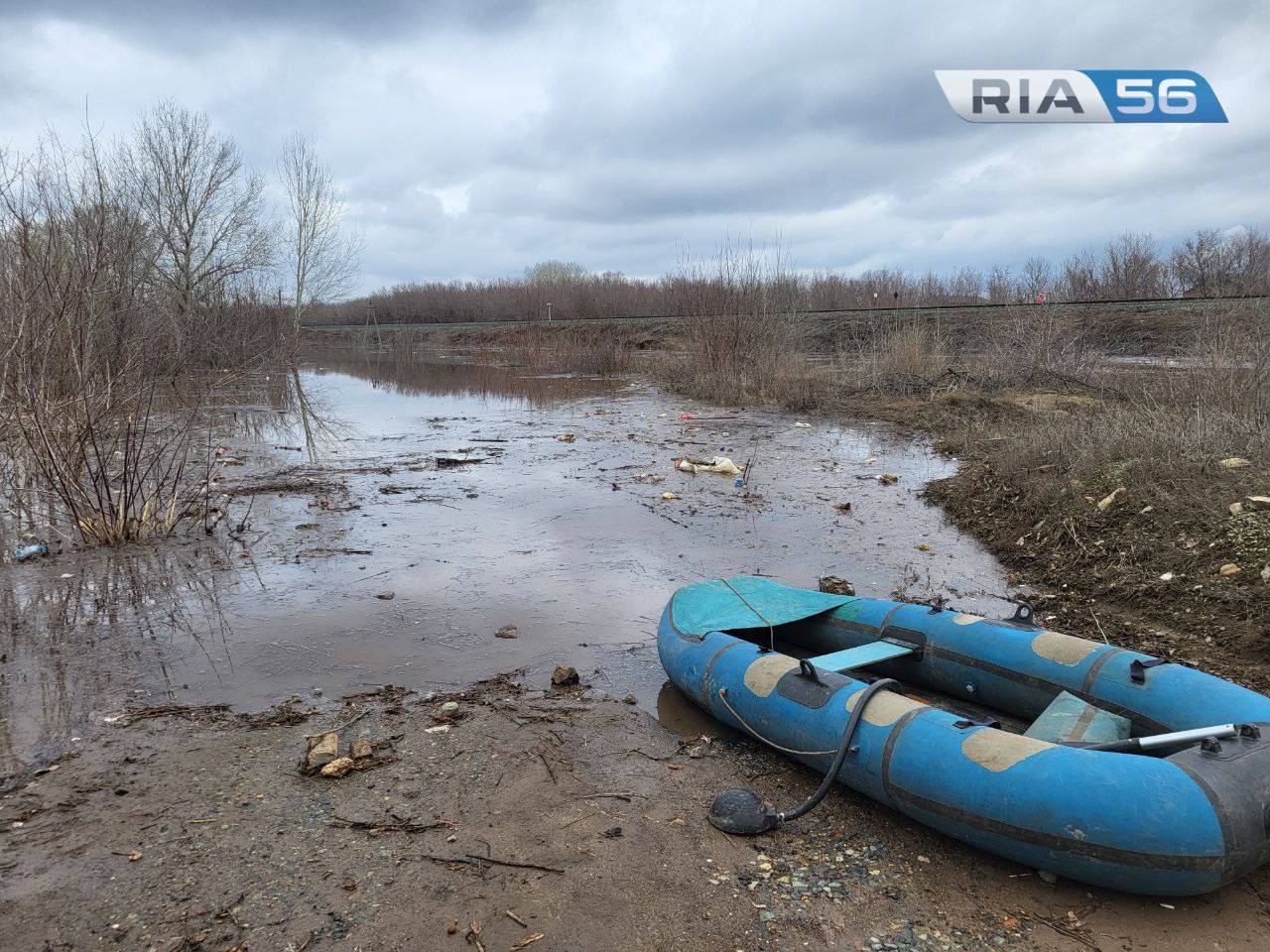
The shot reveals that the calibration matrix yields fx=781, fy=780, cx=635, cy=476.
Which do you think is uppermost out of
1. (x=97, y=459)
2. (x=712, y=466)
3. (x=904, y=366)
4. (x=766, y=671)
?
(x=904, y=366)

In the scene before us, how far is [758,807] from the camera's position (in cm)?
290

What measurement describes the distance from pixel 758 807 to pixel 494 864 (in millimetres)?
974

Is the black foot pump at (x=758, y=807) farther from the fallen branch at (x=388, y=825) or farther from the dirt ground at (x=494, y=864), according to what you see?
the fallen branch at (x=388, y=825)

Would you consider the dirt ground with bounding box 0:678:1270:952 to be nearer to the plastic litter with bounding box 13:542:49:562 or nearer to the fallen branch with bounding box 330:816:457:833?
the fallen branch with bounding box 330:816:457:833

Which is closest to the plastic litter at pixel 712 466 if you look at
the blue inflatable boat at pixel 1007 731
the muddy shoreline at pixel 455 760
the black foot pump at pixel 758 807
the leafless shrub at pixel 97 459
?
the muddy shoreline at pixel 455 760

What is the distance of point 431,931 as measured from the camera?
235 cm

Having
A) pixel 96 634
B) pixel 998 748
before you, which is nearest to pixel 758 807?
pixel 998 748

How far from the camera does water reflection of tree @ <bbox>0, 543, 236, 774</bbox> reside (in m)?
3.69

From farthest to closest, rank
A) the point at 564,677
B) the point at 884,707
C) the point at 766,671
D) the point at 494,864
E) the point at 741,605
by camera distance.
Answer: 1. the point at 741,605
2. the point at 564,677
3. the point at 766,671
4. the point at 884,707
5. the point at 494,864

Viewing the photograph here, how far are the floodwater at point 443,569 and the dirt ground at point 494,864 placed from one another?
0.56 meters

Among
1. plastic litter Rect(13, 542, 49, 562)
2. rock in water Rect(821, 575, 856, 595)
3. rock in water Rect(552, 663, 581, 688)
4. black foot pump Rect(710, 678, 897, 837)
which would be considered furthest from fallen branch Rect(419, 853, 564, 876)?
plastic litter Rect(13, 542, 49, 562)

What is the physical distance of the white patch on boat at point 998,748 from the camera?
2.62 meters

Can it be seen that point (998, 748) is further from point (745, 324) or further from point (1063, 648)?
point (745, 324)

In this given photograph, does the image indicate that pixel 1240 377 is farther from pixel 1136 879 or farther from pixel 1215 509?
pixel 1136 879
